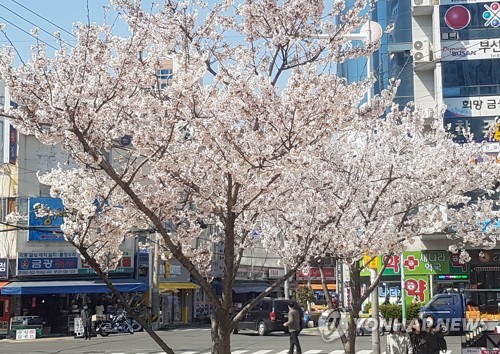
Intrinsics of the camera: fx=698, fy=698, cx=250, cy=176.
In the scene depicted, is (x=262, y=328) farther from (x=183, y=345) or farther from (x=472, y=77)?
(x=472, y=77)

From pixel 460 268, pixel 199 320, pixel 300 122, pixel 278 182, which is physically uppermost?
pixel 300 122

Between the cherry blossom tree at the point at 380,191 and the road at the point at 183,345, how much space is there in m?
7.98

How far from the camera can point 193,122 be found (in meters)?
6.77

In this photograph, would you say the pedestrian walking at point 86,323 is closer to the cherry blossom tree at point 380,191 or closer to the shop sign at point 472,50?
the cherry blossom tree at point 380,191

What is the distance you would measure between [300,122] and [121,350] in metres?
19.1

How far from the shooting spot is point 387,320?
33.1 metres

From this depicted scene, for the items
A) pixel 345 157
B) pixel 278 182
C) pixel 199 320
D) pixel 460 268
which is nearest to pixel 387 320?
pixel 460 268

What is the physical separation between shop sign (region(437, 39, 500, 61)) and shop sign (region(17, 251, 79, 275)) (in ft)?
75.8

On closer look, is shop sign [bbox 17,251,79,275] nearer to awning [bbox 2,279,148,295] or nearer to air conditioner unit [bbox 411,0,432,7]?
awning [bbox 2,279,148,295]

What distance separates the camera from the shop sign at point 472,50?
39.2 m

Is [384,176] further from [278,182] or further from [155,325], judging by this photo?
[155,325]

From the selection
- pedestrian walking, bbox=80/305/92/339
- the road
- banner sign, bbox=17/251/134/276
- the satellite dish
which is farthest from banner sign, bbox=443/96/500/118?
the satellite dish

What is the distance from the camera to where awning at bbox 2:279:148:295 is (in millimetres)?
31938

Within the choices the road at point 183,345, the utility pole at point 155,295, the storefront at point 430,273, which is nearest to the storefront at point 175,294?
the utility pole at point 155,295
